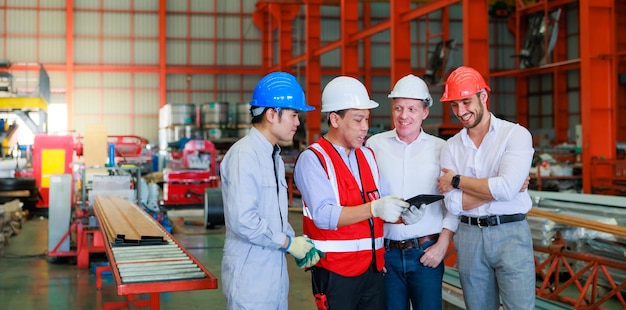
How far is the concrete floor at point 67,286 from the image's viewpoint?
25.5 ft

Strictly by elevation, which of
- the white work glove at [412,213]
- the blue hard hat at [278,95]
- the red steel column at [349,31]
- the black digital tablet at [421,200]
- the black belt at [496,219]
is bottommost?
the black belt at [496,219]

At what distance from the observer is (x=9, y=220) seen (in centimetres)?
1298

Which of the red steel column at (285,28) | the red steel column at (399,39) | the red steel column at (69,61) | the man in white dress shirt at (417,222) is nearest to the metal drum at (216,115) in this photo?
the red steel column at (285,28)

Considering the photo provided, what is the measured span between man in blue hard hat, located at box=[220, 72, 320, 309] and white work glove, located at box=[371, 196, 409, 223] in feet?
1.31

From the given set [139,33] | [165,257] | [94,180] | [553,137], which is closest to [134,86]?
[139,33]

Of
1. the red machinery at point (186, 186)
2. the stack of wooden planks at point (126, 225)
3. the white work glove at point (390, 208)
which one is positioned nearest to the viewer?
the white work glove at point (390, 208)

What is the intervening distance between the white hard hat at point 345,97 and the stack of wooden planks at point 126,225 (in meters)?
2.53

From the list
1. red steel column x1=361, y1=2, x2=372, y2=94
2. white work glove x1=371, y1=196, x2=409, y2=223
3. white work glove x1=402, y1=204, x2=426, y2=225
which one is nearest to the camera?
white work glove x1=371, y1=196, x2=409, y2=223

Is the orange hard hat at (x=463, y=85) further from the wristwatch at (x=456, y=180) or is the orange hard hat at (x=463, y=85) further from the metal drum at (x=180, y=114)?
the metal drum at (x=180, y=114)

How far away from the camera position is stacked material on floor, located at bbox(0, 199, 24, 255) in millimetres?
11617

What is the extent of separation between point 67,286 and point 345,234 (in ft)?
20.6

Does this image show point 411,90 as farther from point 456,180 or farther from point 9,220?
point 9,220

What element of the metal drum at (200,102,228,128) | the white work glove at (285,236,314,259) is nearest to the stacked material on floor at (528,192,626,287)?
the white work glove at (285,236,314,259)

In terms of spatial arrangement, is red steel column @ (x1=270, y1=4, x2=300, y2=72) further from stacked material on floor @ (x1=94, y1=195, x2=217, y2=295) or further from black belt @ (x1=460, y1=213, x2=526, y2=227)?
black belt @ (x1=460, y1=213, x2=526, y2=227)
